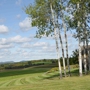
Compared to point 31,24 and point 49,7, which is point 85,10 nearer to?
point 49,7

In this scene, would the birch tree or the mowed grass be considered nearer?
the mowed grass

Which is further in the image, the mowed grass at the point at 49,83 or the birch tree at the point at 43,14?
the birch tree at the point at 43,14

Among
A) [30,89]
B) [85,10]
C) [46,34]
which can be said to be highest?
[85,10]

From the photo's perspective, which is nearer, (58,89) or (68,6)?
(58,89)

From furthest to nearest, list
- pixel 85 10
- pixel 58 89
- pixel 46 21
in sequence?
1. pixel 46 21
2. pixel 85 10
3. pixel 58 89

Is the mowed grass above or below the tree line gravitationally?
below

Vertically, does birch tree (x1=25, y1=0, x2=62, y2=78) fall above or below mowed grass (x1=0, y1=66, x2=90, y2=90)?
above

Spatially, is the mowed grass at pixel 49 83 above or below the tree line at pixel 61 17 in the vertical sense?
below

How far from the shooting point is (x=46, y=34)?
3669cm

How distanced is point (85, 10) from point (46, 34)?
7672mm

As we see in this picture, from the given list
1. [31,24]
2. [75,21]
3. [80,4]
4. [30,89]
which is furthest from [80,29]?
[30,89]

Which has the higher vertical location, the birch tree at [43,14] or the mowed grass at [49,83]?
the birch tree at [43,14]

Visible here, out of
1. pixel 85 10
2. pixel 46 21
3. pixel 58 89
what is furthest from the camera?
pixel 46 21

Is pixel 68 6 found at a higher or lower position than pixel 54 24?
higher
